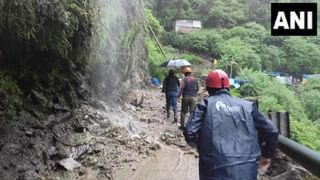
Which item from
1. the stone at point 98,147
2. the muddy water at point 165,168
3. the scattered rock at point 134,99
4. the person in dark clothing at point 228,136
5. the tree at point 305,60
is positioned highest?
the person in dark clothing at point 228,136

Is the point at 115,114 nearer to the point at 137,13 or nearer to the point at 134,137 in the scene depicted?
the point at 134,137

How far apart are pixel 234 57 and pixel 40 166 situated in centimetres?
3576

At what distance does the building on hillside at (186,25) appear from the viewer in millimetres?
52825

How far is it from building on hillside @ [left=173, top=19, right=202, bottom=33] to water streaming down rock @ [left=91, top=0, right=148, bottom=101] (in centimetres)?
3616

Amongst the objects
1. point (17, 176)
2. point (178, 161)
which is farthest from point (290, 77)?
point (17, 176)

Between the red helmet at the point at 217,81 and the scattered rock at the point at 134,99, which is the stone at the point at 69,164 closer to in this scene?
the red helmet at the point at 217,81

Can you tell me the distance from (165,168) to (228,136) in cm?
488

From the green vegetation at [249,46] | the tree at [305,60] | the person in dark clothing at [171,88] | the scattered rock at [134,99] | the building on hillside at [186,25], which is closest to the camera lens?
the person in dark clothing at [171,88]

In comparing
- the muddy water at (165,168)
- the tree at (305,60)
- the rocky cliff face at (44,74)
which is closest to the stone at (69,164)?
the rocky cliff face at (44,74)

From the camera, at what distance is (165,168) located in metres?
8.09

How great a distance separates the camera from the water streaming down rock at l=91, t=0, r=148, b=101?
11742 mm

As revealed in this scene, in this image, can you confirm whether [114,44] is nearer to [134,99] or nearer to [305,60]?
[134,99]

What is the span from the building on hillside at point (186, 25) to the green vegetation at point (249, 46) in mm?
951

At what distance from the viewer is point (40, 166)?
7.14 meters
